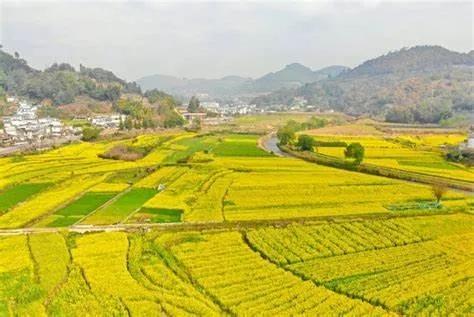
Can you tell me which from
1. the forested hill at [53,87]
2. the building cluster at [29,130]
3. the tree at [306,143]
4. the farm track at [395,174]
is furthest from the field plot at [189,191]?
the forested hill at [53,87]

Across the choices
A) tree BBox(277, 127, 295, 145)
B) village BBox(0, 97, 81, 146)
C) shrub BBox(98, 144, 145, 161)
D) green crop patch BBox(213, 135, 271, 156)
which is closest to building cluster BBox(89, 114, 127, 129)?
village BBox(0, 97, 81, 146)

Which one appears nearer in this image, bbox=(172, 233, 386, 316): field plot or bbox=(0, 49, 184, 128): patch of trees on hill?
bbox=(172, 233, 386, 316): field plot

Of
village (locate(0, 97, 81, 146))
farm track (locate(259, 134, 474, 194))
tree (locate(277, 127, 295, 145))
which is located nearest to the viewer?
farm track (locate(259, 134, 474, 194))

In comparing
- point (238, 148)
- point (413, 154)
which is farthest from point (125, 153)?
point (413, 154)

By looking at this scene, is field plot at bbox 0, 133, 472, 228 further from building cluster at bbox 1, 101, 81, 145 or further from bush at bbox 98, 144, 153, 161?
building cluster at bbox 1, 101, 81, 145

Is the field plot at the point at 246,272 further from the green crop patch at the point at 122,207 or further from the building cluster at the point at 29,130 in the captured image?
the building cluster at the point at 29,130

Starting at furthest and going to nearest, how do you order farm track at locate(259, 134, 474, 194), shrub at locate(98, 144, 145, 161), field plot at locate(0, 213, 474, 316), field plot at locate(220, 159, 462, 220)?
shrub at locate(98, 144, 145, 161) → farm track at locate(259, 134, 474, 194) → field plot at locate(220, 159, 462, 220) → field plot at locate(0, 213, 474, 316)
